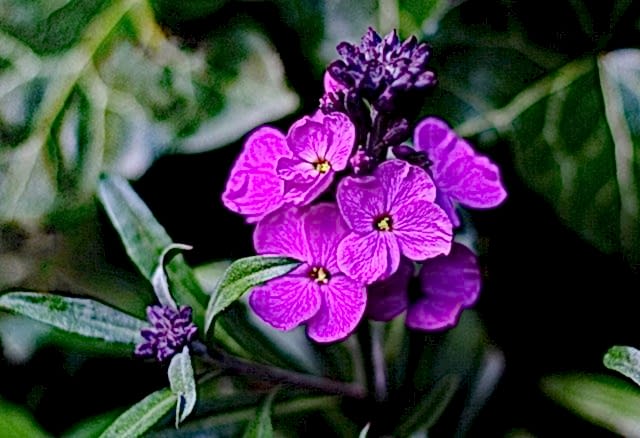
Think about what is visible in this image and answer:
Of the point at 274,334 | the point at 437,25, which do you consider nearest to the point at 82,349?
the point at 274,334

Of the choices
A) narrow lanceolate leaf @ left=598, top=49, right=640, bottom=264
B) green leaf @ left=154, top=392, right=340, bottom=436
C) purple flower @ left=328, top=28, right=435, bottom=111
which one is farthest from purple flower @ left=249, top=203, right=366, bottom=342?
narrow lanceolate leaf @ left=598, top=49, right=640, bottom=264

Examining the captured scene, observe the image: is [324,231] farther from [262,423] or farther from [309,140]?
[262,423]

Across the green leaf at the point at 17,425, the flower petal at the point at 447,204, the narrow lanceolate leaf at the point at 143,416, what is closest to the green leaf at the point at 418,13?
the flower petal at the point at 447,204

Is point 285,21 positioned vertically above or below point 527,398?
above

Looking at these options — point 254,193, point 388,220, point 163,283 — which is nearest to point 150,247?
point 163,283

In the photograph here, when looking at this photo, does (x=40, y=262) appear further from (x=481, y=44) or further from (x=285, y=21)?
(x=481, y=44)

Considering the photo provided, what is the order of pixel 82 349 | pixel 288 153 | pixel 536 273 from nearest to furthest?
pixel 288 153 < pixel 82 349 < pixel 536 273

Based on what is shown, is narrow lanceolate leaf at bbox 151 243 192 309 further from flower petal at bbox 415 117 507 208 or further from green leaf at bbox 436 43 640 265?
green leaf at bbox 436 43 640 265
